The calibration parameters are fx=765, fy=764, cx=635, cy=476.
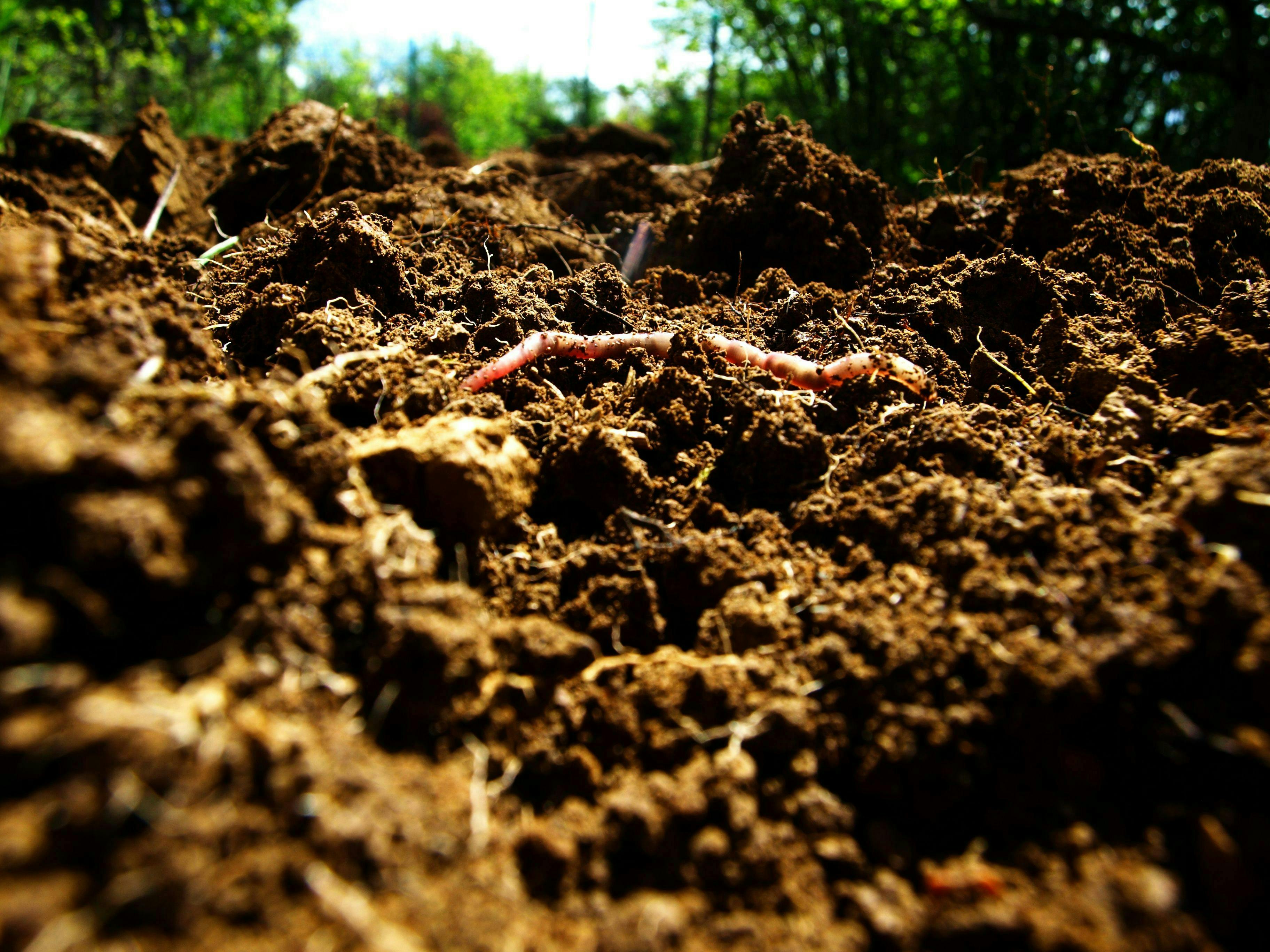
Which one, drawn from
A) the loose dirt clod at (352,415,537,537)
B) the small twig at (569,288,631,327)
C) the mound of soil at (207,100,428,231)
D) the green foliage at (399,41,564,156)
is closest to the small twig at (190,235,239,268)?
the mound of soil at (207,100,428,231)

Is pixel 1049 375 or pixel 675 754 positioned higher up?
pixel 1049 375

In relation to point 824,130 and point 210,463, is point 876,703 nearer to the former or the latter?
point 210,463

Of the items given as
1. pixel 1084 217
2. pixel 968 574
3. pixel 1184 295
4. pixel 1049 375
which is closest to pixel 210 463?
pixel 968 574

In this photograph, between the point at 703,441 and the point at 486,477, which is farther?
the point at 703,441

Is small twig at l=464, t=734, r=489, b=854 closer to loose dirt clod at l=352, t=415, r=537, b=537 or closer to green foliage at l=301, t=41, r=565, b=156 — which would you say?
loose dirt clod at l=352, t=415, r=537, b=537

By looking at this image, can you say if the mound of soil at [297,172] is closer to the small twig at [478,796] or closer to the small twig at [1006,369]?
the small twig at [1006,369]

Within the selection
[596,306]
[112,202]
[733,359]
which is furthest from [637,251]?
[112,202]
